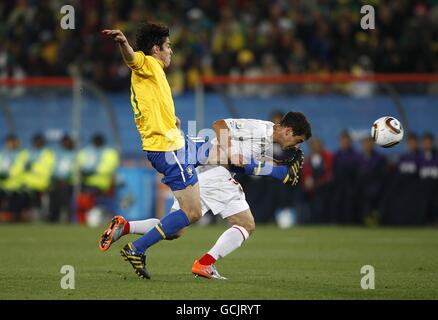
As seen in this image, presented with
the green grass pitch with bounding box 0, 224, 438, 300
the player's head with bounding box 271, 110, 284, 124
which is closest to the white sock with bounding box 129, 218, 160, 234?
the green grass pitch with bounding box 0, 224, 438, 300

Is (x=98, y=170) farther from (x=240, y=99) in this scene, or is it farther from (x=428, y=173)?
(x=428, y=173)

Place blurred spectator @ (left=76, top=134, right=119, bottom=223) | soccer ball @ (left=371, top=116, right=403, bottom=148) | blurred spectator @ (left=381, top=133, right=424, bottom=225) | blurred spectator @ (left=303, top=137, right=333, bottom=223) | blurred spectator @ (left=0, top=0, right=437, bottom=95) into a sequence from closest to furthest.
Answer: soccer ball @ (left=371, top=116, right=403, bottom=148) < blurred spectator @ (left=381, top=133, right=424, bottom=225) < blurred spectator @ (left=303, top=137, right=333, bottom=223) < blurred spectator @ (left=76, top=134, right=119, bottom=223) < blurred spectator @ (left=0, top=0, right=437, bottom=95)

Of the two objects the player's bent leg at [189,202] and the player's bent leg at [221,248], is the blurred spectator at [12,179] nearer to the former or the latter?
the player's bent leg at [221,248]

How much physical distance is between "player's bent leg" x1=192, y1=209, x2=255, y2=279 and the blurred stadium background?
8.92m

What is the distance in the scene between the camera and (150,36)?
28.7 feet

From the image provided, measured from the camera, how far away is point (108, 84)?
2119 cm

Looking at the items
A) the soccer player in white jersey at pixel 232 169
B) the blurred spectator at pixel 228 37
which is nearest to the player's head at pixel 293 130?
the soccer player in white jersey at pixel 232 169

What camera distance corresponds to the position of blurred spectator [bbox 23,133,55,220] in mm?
19625

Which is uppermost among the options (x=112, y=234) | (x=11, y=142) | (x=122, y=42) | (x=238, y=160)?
(x=122, y=42)

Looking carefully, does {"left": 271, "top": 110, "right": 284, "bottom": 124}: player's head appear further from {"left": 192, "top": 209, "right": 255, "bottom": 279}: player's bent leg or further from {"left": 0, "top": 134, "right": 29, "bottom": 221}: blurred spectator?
{"left": 192, "top": 209, "right": 255, "bottom": 279}: player's bent leg

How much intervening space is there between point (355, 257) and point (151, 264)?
2686 mm

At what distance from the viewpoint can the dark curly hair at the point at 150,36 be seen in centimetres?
873

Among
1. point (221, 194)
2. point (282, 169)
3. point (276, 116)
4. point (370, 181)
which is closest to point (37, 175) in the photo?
point (276, 116)

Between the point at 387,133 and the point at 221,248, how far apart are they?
2307 millimetres
